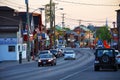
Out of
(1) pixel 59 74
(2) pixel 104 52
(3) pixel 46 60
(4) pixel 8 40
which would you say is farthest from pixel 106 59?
(4) pixel 8 40

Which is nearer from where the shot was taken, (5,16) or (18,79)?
(18,79)

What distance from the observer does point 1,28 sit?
85.2 meters

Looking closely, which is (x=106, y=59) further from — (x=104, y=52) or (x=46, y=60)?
(x=46, y=60)

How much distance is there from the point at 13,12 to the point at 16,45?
1168cm

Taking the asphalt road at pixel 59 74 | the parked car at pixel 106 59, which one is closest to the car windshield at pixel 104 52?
the parked car at pixel 106 59

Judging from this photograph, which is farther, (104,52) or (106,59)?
(104,52)

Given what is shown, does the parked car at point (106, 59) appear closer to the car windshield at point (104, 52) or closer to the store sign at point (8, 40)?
the car windshield at point (104, 52)

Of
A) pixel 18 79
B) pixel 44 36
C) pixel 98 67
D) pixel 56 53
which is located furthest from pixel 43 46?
pixel 18 79

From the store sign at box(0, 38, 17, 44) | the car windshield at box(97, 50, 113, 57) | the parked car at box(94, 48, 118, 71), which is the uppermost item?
the store sign at box(0, 38, 17, 44)

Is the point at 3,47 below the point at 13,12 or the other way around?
below

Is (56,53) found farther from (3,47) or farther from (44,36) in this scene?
(44,36)

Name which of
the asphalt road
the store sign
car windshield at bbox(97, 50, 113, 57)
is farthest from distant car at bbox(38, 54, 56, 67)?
the store sign

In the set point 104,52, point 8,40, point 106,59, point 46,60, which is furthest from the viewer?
point 8,40

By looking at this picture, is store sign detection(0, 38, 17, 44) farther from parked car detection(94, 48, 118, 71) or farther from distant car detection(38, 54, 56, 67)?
parked car detection(94, 48, 118, 71)
